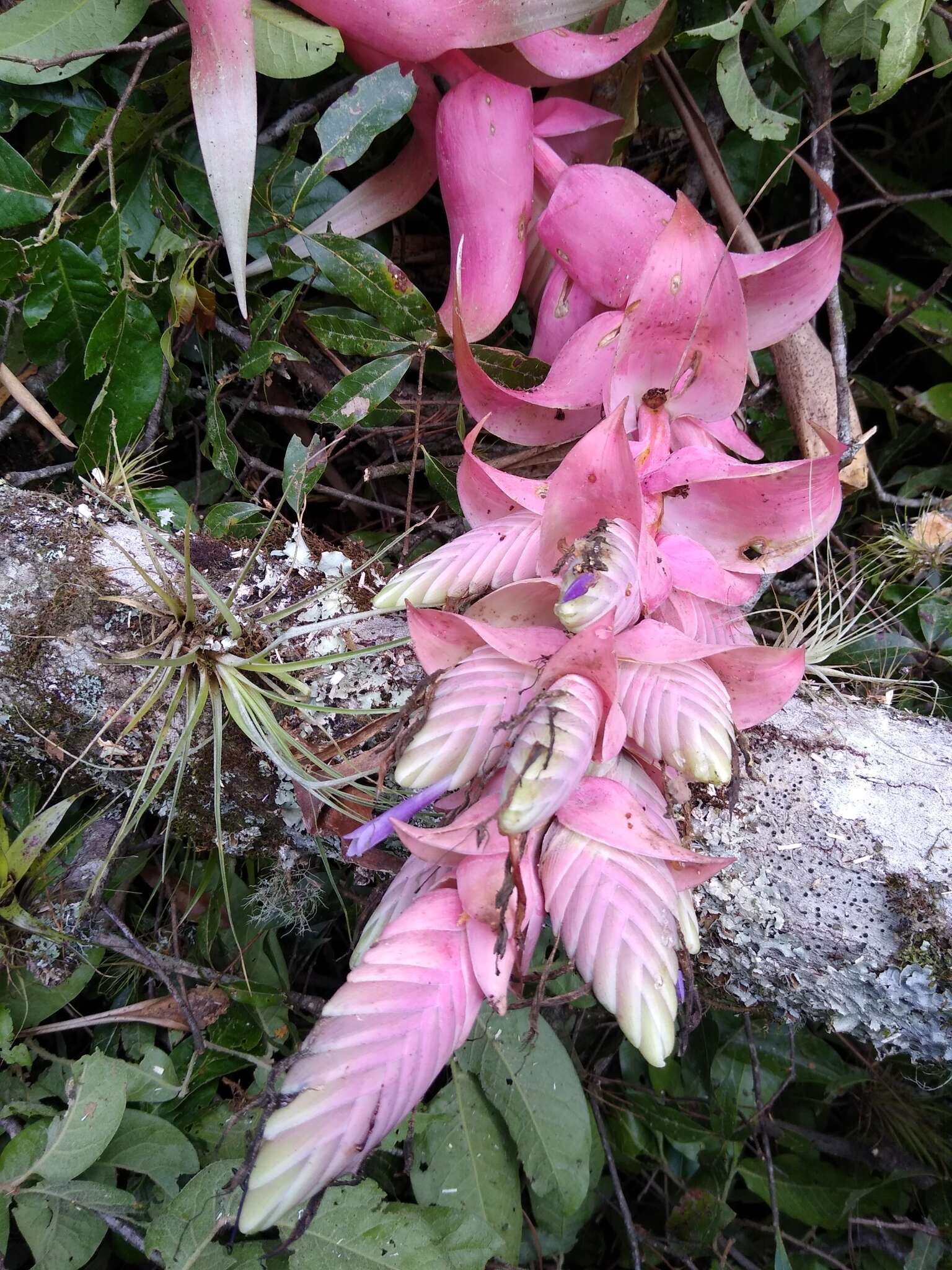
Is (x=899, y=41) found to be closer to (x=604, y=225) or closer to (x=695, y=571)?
(x=604, y=225)

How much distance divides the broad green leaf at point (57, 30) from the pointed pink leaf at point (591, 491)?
2.31 feet

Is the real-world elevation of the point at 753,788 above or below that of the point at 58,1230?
above

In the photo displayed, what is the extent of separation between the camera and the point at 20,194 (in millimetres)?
875

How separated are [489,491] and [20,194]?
0.64 metres

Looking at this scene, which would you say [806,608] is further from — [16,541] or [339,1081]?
[16,541]

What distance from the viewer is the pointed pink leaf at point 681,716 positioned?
1.67 feet

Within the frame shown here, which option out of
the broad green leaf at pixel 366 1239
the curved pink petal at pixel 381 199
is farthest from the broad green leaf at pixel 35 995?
the curved pink petal at pixel 381 199

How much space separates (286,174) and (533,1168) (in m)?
1.14

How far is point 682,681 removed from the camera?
53cm

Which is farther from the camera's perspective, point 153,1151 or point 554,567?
point 153,1151

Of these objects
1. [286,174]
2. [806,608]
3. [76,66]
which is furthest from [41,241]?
[806,608]

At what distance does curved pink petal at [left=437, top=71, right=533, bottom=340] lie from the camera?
75 centimetres

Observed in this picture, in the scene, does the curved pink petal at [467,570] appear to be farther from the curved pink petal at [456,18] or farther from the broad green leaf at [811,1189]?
the broad green leaf at [811,1189]

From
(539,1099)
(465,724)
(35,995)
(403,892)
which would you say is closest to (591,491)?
(465,724)
